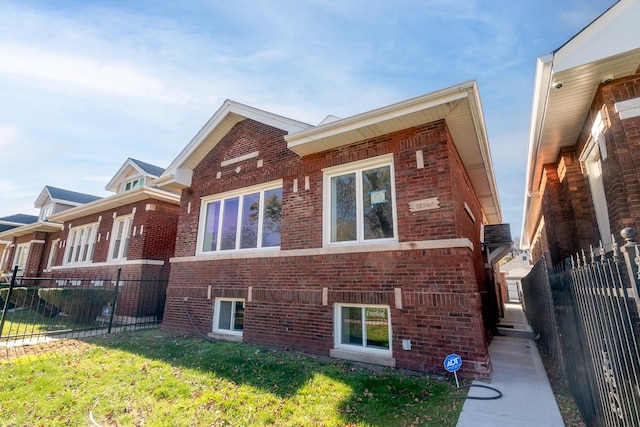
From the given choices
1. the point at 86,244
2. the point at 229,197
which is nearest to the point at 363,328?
the point at 229,197

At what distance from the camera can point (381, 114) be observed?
19.5ft

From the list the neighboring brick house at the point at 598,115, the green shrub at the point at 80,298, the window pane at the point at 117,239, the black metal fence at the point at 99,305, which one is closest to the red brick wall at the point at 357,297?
the neighboring brick house at the point at 598,115

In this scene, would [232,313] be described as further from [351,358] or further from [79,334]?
[79,334]

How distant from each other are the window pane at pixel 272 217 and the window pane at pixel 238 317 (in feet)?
5.58

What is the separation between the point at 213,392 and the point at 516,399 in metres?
4.27

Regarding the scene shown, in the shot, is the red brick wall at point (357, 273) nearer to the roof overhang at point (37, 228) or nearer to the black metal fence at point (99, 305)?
the black metal fence at point (99, 305)

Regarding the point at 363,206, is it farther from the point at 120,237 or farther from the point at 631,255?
the point at 120,237

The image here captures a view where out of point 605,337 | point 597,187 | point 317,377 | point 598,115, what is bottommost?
point 317,377

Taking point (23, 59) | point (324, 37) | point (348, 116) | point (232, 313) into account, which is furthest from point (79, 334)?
point (324, 37)

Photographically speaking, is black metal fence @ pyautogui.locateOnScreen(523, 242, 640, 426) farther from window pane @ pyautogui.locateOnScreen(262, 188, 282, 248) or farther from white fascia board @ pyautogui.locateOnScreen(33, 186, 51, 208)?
white fascia board @ pyautogui.locateOnScreen(33, 186, 51, 208)

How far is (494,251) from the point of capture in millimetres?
10641

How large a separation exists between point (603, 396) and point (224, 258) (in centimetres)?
743

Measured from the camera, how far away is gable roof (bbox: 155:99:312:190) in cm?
891

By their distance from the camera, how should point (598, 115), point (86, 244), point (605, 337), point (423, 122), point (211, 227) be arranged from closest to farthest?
point (605, 337) → point (598, 115) → point (423, 122) → point (211, 227) → point (86, 244)
